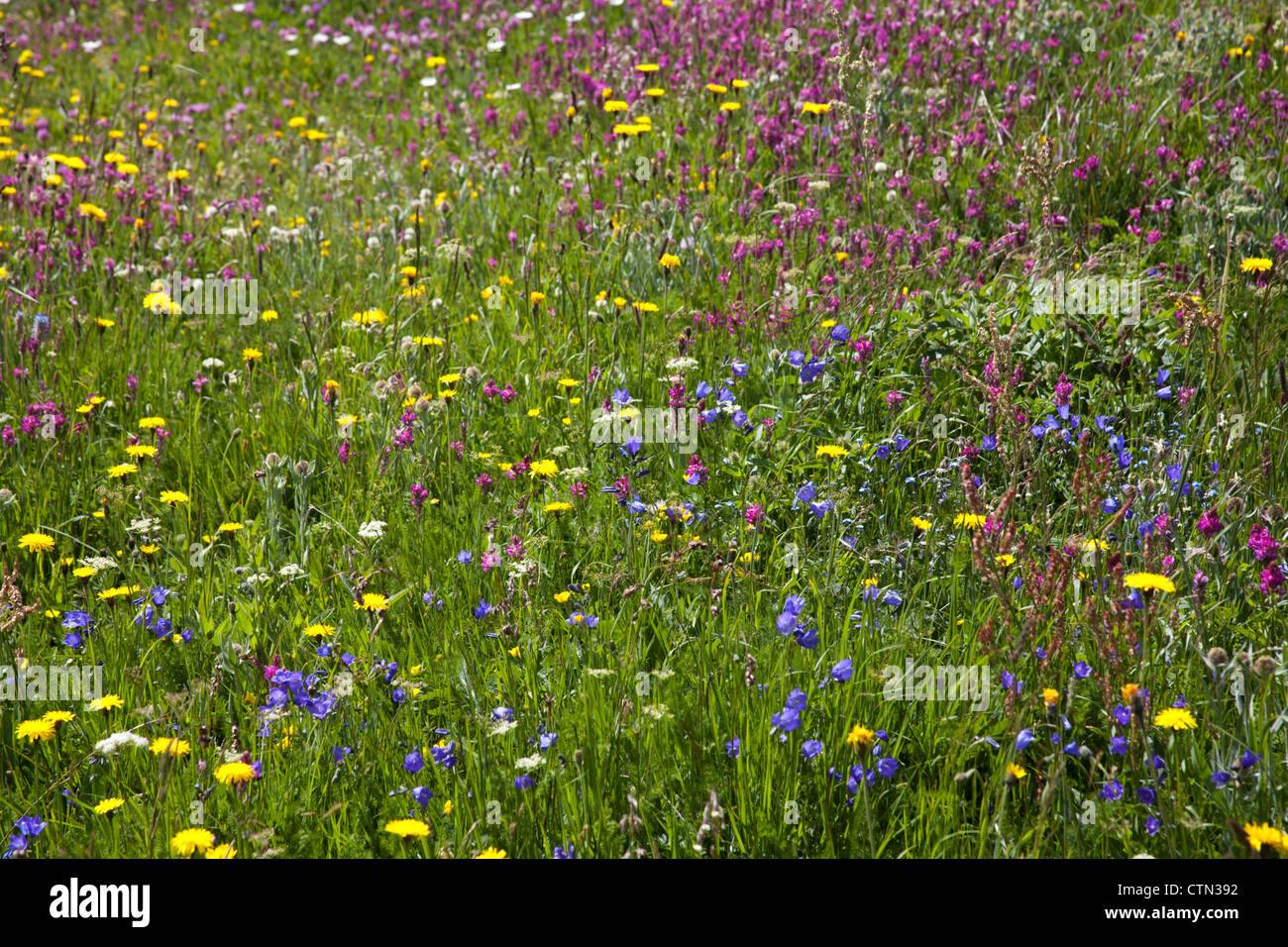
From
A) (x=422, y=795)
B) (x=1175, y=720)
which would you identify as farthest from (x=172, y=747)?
(x=1175, y=720)

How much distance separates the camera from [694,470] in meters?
2.94

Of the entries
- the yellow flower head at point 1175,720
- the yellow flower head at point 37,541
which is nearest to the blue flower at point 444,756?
the yellow flower head at point 1175,720

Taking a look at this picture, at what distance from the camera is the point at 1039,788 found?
1952 mm

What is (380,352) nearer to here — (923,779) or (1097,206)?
(923,779)

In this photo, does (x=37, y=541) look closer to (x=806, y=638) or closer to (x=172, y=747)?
(x=172, y=747)

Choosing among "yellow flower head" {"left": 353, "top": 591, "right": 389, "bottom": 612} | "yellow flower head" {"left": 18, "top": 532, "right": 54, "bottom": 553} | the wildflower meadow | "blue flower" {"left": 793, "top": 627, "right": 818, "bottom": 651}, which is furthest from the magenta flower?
"yellow flower head" {"left": 18, "top": 532, "right": 54, "bottom": 553}

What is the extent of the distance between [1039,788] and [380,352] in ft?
8.90

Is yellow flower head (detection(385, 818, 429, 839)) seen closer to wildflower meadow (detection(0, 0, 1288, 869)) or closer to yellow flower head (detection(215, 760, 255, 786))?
wildflower meadow (detection(0, 0, 1288, 869))

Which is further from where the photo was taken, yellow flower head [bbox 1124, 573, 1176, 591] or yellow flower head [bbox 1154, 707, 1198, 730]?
yellow flower head [bbox 1124, 573, 1176, 591]

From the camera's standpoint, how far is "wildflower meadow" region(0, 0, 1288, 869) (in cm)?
197

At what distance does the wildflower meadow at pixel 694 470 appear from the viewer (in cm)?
197

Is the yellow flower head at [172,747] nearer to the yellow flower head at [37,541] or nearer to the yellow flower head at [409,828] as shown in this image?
the yellow flower head at [409,828]
